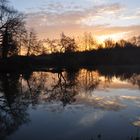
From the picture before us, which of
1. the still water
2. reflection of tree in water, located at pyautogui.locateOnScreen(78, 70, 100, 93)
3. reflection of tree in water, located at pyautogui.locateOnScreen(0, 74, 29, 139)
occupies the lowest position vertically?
reflection of tree in water, located at pyautogui.locateOnScreen(78, 70, 100, 93)

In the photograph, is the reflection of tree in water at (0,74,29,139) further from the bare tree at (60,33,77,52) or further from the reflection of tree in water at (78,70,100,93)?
the bare tree at (60,33,77,52)

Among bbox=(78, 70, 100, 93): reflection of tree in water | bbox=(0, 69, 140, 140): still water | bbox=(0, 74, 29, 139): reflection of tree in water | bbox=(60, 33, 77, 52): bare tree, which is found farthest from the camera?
bbox=(60, 33, 77, 52): bare tree

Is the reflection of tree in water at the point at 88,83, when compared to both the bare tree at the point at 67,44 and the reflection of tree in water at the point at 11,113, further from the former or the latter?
the bare tree at the point at 67,44

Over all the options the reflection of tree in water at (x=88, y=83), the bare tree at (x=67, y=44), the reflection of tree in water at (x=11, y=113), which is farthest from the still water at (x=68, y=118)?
the bare tree at (x=67, y=44)

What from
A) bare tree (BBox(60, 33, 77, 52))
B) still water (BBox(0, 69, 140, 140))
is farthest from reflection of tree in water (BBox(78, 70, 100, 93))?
bare tree (BBox(60, 33, 77, 52))

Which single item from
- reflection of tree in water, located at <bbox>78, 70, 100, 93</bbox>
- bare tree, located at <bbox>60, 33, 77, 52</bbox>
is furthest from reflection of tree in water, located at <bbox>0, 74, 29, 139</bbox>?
bare tree, located at <bbox>60, 33, 77, 52</bbox>

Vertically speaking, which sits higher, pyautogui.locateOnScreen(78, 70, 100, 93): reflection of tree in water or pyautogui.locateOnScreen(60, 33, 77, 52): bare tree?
pyautogui.locateOnScreen(60, 33, 77, 52): bare tree

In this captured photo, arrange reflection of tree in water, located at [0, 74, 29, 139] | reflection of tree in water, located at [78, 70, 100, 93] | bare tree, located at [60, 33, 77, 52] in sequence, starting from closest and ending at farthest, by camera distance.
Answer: reflection of tree in water, located at [0, 74, 29, 139]
reflection of tree in water, located at [78, 70, 100, 93]
bare tree, located at [60, 33, 77, 52]

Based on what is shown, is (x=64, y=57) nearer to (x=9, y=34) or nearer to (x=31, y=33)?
(x=31, y=33)

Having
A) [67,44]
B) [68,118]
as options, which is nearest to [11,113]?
[68,118]

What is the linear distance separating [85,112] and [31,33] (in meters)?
78.1

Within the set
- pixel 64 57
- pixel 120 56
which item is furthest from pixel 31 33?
pixel 120 56

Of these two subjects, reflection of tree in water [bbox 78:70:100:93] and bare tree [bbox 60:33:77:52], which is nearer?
reflection of tree in water [bbox 78:70:100:93]

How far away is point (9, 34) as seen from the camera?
2245 inches
